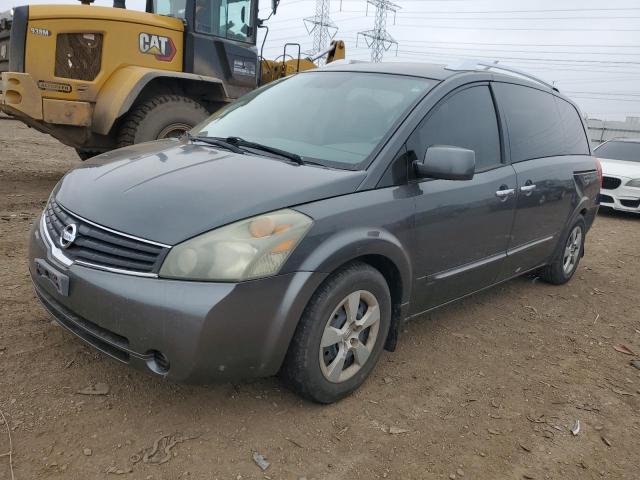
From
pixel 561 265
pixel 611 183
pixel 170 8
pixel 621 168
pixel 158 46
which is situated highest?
pixel 170 8

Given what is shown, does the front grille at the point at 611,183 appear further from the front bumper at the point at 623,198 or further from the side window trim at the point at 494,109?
the side window trim at the point at 494,109

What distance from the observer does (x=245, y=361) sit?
2.30 metres

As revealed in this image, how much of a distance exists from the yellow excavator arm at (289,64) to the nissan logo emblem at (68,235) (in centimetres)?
658

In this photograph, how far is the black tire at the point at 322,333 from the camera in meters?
2.43

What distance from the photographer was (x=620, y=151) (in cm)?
1071

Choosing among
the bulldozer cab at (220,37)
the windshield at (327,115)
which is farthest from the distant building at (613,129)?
the windshield at (327,115)

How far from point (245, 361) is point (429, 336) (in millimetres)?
1685

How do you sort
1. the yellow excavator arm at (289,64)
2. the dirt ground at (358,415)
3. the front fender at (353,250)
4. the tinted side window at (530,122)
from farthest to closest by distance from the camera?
the yellow excavator arm at (289,64) → the tinted side window at (530,122) → the front fender at (353,250) → the dirt ground at (358,415)

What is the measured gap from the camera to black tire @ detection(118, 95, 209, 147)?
21.4ft

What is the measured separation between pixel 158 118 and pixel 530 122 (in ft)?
14.6

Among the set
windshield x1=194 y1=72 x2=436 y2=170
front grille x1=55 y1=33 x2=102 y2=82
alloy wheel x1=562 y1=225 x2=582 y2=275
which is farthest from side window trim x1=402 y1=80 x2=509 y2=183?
front grille x1=55 y1=33 x2=102 y2=82

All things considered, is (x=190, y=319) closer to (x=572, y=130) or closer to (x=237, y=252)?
(x=237, y=252)

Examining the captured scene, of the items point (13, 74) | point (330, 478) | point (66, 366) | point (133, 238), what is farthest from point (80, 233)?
point (13, 74)

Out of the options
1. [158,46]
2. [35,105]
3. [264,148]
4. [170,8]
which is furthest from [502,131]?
[170,8]
